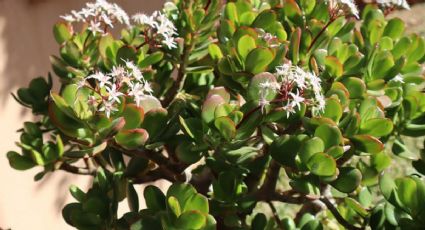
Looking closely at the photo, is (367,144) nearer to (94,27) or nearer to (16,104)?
(94,27)

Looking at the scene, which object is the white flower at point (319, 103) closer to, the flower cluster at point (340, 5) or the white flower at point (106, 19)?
the flower cluster at point (340, 5)

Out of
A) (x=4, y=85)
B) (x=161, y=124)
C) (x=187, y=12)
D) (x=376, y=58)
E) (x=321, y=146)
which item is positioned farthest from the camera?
(x=4, y=85)

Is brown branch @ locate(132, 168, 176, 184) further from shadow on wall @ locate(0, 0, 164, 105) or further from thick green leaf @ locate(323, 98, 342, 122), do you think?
shadow on wall @ locate(0, 0, 164, 105)

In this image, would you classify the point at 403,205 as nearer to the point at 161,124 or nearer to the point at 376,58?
the point at 376,58

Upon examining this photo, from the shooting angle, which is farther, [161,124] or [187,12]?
[187,12]

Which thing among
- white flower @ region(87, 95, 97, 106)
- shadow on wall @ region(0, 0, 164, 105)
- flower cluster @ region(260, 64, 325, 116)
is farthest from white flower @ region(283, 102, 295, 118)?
shadow on wall @ region(0, 0, 164, 105)

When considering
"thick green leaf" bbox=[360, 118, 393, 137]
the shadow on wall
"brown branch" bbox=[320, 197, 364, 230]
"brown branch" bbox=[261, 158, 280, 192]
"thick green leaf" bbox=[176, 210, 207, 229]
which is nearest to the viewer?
"thick green leaf" bbox=[176, 210, 207, 229]

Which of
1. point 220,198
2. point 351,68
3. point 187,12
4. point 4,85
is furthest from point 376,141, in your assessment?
point 4,85
